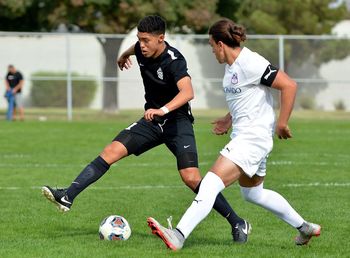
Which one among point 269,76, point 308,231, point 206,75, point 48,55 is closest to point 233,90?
point 269,76

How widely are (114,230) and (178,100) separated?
1307mm

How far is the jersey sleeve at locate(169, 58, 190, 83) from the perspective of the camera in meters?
8.57

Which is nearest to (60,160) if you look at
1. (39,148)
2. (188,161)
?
(39,148)

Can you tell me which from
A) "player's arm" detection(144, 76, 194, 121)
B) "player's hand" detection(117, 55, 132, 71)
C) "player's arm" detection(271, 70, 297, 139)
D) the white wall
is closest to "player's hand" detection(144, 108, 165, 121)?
"player's arm" detection(144, 76, 194, 121)

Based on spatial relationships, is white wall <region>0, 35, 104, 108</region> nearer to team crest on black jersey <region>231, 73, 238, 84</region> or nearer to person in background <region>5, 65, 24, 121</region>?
person in background <region>5, 65, 24, 121</region>

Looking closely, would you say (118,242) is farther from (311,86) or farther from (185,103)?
(311,86)

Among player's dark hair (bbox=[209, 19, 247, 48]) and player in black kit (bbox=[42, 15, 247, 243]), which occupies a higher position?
player's dark hair (bbox=[209, 19, 247, 48])

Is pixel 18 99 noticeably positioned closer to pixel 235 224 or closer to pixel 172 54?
pixel 172 54

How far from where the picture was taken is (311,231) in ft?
27.1


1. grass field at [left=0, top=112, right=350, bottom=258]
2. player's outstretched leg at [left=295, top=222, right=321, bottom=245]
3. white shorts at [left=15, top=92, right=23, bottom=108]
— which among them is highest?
player's outstretched leg at [left=295, top=222, right=321, bottom=245]

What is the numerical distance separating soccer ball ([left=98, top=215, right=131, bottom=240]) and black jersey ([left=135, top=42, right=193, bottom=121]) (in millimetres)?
1078

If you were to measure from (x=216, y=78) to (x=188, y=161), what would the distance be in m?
25.9

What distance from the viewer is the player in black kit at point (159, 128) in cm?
857

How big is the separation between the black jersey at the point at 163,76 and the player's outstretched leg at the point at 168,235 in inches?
57.8
